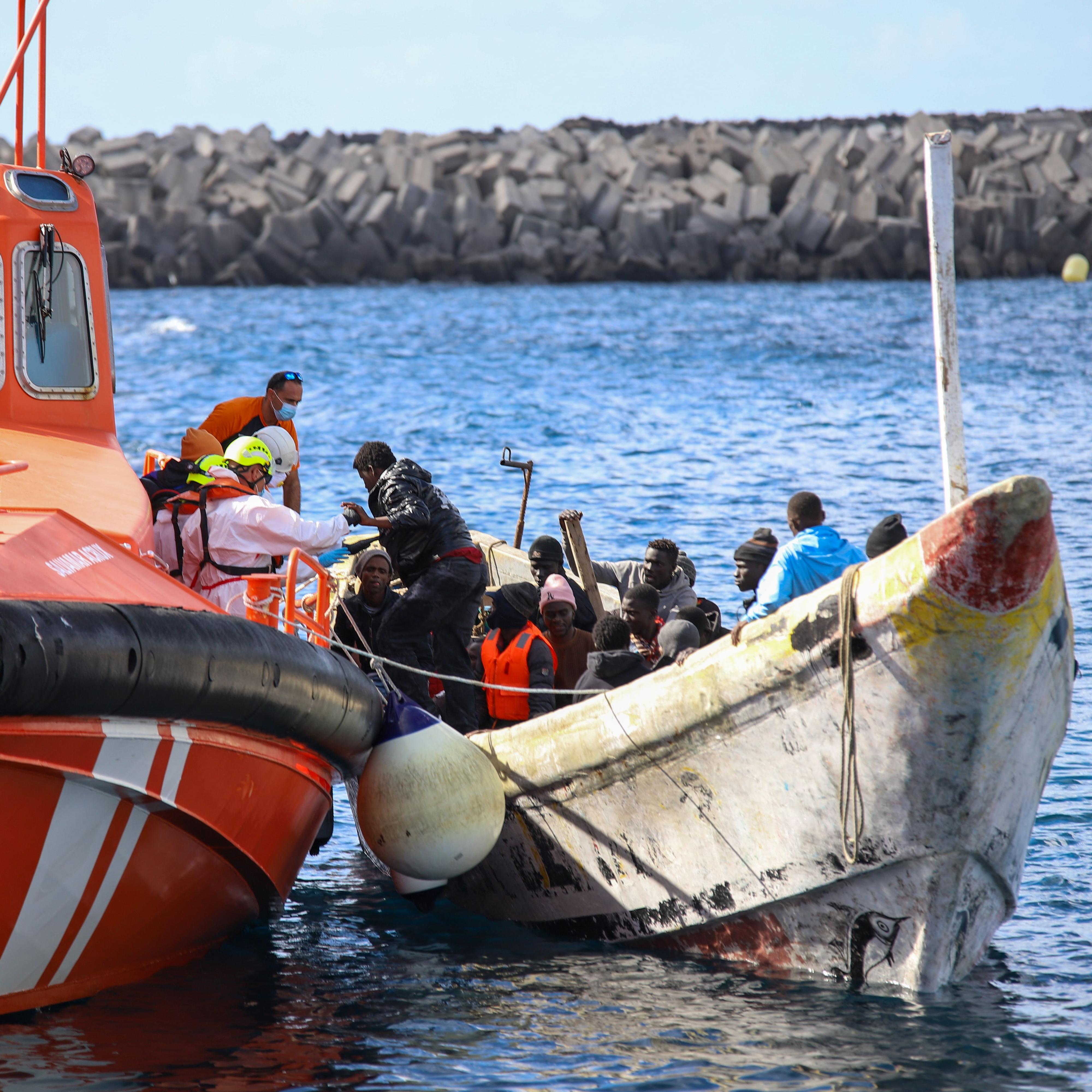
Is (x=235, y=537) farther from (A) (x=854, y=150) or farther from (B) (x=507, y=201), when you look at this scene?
(A) (x=854, y=150)

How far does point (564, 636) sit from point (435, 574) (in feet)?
2.91

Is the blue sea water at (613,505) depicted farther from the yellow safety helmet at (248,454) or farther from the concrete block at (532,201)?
the concrete block at (532,201)

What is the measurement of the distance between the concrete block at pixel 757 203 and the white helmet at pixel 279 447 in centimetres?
4825

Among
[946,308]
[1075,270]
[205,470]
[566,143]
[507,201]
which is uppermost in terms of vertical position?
[566,143]

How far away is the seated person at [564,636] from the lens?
7695 mm

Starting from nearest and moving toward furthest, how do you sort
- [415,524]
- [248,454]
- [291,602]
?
[291,602]
[248,454]
[415,524]

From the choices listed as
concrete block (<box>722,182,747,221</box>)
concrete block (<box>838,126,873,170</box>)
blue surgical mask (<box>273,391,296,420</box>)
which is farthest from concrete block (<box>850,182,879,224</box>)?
blue surgical mask (<box>273,391,296,420</box>)

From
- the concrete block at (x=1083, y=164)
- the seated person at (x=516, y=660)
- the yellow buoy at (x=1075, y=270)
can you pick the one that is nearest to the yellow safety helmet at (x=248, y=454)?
the seated person at (x=516, y=660)

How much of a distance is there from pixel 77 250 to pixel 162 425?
788 inches

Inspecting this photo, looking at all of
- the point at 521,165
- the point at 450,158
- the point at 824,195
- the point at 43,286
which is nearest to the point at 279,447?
the point at 43,286

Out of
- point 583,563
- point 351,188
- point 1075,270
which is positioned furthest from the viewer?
point 1075,270

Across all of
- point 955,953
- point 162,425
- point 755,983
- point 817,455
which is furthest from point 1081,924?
point 162,425

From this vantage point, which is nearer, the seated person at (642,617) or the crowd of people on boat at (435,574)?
the crowd of people on boat at (435,574)

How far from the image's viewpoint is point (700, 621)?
7.61 m
